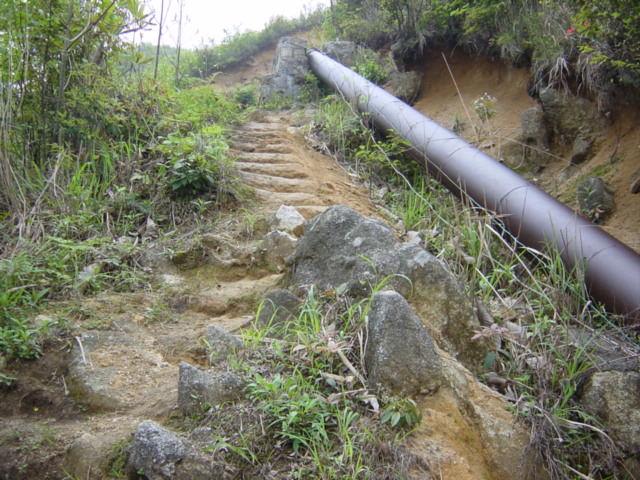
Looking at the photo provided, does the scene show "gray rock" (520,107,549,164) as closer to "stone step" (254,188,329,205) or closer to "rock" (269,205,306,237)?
"stone step" (254,188,329,205)

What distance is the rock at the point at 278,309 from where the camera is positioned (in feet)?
7.61

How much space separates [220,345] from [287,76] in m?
7.20

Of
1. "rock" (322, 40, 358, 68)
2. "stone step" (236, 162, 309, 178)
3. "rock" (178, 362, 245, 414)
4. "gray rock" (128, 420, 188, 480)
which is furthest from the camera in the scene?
"rock" (322, 40, 358, 68)

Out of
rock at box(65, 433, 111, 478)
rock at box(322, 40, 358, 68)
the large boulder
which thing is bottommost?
rock at box(65, 433, 111, 478)

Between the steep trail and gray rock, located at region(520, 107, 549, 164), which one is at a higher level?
gray rock, located at region(520, 107, 549, 164)

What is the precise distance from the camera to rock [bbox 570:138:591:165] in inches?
176

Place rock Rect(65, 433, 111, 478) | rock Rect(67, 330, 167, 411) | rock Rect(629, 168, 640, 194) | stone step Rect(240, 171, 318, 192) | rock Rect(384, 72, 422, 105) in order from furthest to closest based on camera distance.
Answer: rock Rect(384, 72, 422, 105) < stone step Rect(240, 171, 318, 192) < rock Rect(629, 168, 640, 194) < rock Rect(67, 330, 167, 411) < rock Rect(65, 433, 111, 478)

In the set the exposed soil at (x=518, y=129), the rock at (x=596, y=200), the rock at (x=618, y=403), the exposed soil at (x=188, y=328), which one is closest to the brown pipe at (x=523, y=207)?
the exposed soil at (x=518, y=129)

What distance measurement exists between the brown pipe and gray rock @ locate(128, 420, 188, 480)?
226cm

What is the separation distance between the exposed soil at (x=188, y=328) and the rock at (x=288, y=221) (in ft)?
0.64

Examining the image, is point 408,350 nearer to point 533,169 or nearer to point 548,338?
point 548,338

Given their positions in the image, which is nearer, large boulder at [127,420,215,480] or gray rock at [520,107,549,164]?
large boulder at [127,420,215,480]

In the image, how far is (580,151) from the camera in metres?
4.50

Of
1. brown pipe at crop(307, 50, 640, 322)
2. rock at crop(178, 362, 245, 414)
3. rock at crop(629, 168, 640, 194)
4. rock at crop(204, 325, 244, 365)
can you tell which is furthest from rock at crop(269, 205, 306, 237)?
rock at crop(629, 168, 640, 194)
